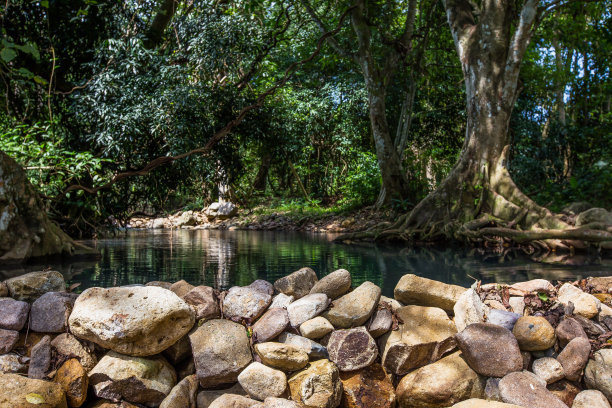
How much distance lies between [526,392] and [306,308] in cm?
112

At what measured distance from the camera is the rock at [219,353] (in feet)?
7.14

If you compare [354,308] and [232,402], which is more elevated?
[354,308]

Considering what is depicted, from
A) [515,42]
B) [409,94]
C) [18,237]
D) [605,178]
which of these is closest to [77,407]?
[18,237]

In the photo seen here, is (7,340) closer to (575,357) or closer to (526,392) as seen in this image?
(526,392)

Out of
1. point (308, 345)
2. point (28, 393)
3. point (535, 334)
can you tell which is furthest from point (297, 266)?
point (28, 393)

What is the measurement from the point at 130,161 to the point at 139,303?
5.06 m

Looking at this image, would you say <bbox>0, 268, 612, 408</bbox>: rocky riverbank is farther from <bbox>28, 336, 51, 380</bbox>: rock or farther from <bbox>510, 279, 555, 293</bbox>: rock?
<bbox>510, 279, 555, 293</bbox>: rock

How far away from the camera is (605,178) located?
26.4 ft

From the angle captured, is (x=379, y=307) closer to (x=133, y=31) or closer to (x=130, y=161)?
(x=130, y=161)

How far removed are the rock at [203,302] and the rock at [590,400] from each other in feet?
6.06

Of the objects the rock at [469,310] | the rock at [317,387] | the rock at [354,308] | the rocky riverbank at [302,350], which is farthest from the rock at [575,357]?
the rock at [317,387]

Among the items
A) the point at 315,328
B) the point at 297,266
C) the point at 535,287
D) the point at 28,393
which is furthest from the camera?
the point at 297,266

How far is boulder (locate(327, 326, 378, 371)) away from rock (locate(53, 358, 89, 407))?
1.22 meters

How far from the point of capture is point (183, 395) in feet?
6.93
